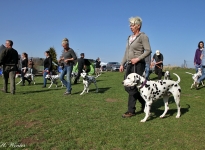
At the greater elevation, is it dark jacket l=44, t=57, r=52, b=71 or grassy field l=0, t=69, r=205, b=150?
dark jacket l=44, t=57, r=52, b=71

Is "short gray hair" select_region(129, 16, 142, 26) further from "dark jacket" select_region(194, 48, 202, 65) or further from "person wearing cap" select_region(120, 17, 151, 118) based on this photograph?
"dark jacket" select_region(194, 48, 202, 65)

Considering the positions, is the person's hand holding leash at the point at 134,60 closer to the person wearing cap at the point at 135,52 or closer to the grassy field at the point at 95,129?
the person wearing cap at the point at 135,52

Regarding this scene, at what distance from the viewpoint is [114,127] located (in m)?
4.46

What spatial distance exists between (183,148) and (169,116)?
6.68ft

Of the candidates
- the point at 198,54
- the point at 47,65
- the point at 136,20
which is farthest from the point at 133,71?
the point at 47,65

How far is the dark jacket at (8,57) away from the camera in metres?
8.48

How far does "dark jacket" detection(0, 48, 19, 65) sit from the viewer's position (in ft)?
27.8

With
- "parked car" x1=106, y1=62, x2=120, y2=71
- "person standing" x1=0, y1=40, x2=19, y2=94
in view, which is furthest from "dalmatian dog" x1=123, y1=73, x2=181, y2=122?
"parked car" x1=106, y1=62, x2=120, y2=71

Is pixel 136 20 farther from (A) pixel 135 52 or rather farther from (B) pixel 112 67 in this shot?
(B) pixel 112 67

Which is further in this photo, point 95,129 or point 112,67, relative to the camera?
point 112,67

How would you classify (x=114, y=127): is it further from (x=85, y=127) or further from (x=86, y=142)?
(x=86, y=142)

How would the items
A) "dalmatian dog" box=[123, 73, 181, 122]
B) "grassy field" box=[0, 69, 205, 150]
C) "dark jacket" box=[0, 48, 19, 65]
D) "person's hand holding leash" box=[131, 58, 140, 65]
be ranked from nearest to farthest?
"grassy field" box=[0, 69, 205, 150], "dalmatian dog" box=[123, 73, 181, 122], "person's hand holding leash" box=[131, 58, 140, 65], "dark jacket" box=[0, 48, 19, 65]

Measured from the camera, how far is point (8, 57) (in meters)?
8.63

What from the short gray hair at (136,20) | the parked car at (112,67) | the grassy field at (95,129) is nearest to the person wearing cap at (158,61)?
the grassy field at (95,129)
